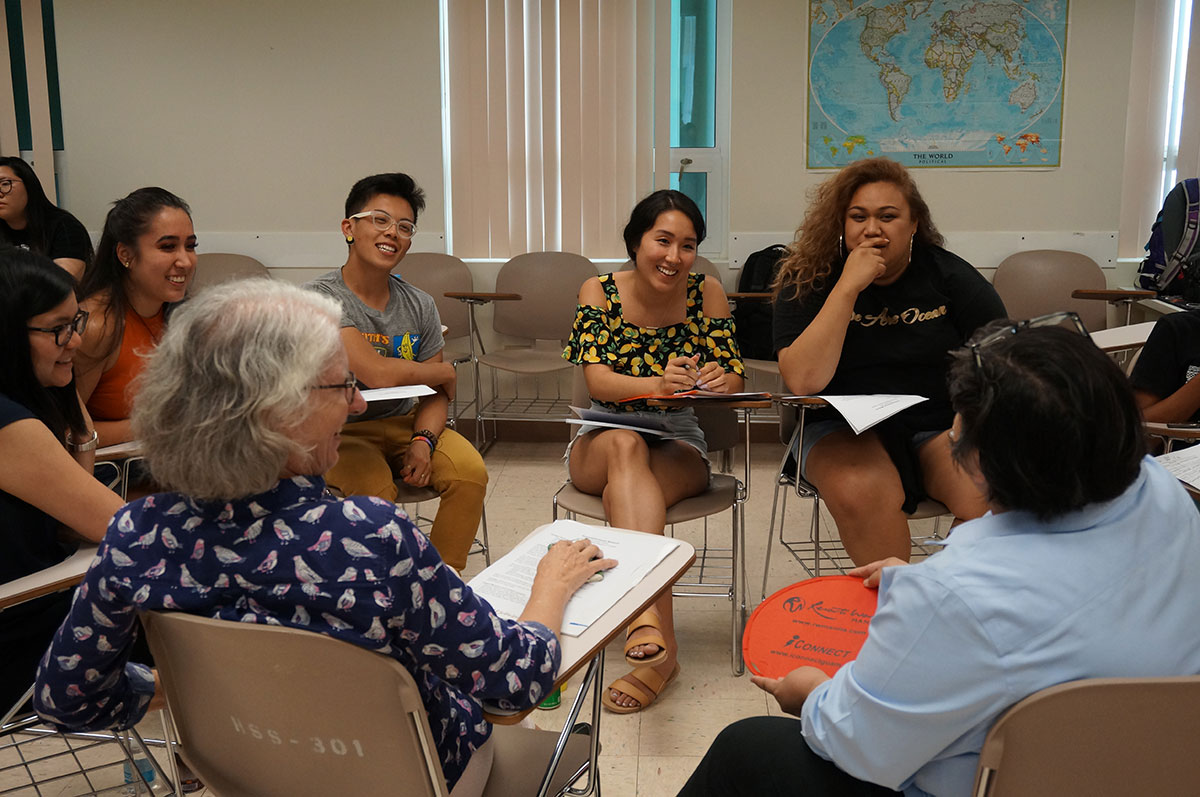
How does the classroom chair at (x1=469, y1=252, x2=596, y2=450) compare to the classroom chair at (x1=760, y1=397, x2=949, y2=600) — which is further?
the classroom chair at (x1=469, y1=252, x2=596, y2=450)

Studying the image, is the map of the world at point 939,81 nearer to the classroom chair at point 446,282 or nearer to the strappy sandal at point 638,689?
the classroom chair at point 446,282

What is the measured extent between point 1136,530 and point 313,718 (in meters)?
0.94

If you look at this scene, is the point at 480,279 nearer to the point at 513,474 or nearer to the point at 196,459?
the point at 513,474

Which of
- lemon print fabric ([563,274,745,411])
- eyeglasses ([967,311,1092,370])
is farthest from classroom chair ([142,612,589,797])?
lemon print fabric ([563,274,745,411])

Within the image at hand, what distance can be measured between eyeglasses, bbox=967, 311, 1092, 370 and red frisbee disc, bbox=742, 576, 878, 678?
0.43 m

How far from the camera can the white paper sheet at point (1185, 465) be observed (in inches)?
69.6

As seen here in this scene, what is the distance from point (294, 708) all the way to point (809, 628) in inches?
27.6

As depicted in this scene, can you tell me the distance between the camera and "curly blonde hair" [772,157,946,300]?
104 inches

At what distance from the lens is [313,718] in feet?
3.49

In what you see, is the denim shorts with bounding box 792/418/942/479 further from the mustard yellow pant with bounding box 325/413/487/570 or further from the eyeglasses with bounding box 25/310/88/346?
the eyeglasses with bounding box 25/310/88/346

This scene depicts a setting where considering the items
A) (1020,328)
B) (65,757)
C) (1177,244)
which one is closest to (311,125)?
(65,757)

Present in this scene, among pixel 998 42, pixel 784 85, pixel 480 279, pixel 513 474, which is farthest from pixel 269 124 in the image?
pixel 998 42

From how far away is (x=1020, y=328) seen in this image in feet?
3.74

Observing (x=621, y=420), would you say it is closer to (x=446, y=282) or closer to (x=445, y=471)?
(x=445, y=471)
